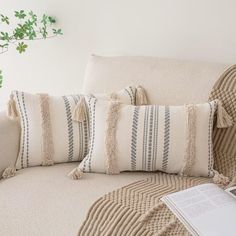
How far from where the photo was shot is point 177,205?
0.97 m

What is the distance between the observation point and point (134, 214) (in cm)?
101

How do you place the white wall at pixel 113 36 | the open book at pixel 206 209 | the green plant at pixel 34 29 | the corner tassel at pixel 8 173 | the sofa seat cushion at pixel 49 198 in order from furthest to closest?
the green plant at pixel 34 29
the white wall at pixel 113 36
the corner tassel at pixel 8 173
the sofa seat cushion at pixel 49 198
the open book at pixel 206 209

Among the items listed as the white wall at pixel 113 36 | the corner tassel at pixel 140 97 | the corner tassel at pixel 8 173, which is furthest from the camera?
the white wall at pixel 113 36

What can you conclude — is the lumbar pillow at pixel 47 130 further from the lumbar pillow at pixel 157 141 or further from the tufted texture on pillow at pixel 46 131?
the lumbar pillow at pixel 157 141

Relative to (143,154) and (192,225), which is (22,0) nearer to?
(143,154)

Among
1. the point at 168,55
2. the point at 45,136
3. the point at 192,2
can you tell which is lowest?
the point at 45,136

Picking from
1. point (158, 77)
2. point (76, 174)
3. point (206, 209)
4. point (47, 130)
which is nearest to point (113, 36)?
point (158, 77)

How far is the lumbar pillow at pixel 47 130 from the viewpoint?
4.36 feet

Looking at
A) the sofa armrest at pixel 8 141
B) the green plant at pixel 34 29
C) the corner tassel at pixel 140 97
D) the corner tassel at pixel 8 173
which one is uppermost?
the green plant at pixel 34 29

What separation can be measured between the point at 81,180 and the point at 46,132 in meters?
0.23

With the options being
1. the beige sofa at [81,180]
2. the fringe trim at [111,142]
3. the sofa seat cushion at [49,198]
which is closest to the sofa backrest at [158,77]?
the beige sofa at [81,180]

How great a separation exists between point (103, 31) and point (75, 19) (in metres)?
0.17

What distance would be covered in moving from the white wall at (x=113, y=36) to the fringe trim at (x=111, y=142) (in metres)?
0.53

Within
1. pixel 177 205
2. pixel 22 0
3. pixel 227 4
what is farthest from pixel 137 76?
pixel 22 0
